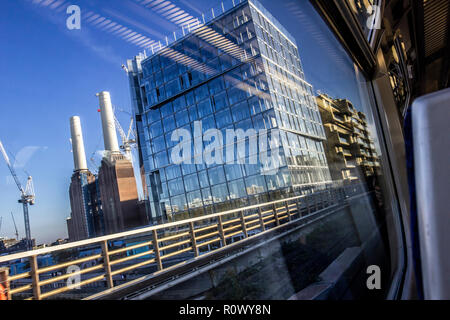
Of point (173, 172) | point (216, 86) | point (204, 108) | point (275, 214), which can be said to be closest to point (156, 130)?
point (173, 172)

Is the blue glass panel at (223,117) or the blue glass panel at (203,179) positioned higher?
the blue glass panel at (223,117)

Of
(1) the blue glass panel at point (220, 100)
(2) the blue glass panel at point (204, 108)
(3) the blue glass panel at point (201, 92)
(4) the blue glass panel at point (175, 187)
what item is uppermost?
(3) the blue glass panel at point (201, 92)

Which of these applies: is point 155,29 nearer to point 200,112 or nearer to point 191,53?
point 191,53

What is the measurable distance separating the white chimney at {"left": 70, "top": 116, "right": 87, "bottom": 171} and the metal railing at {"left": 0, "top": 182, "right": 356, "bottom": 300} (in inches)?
7.7

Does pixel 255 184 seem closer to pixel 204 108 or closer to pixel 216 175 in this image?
pixel 216 175

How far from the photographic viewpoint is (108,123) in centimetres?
79

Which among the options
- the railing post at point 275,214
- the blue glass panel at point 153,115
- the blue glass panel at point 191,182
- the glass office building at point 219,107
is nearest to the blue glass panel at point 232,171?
the glass office building at point 219,107

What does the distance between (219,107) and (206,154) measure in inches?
9.5

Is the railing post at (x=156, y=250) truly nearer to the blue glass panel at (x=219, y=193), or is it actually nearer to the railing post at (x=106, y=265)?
the railing post at (x=106, y=265)

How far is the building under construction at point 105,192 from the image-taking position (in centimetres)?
72

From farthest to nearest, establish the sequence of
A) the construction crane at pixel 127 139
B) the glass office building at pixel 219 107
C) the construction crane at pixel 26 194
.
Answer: the glass office building at pixel 219 107, the construction crane at pixel 127 139, the construction crane at pixel 26 194

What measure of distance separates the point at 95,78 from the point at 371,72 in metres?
2.67

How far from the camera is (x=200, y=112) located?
1.22 meters
